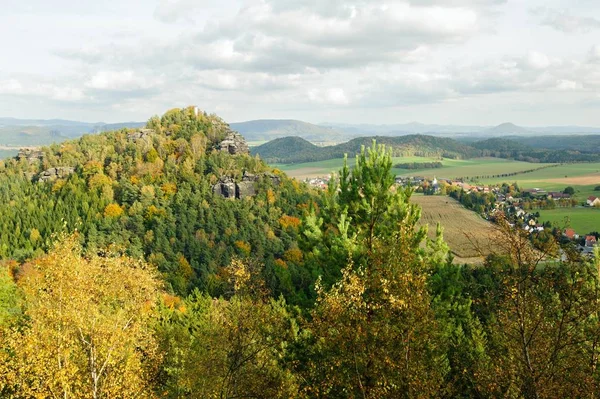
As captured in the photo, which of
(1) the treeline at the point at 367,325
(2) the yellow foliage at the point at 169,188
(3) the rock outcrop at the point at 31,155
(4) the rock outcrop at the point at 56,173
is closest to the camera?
(1) the treeline at the point at 367,325

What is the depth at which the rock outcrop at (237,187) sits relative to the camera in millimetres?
134375

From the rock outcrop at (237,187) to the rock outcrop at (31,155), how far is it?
6450 centimetres

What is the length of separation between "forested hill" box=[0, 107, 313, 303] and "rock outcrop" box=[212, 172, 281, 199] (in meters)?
0.33

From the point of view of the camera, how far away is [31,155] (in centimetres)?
14550

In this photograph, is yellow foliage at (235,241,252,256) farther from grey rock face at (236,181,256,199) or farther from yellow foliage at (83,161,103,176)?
yellow foliage at (83,161,103,176)

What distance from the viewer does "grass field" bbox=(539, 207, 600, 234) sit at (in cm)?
10888

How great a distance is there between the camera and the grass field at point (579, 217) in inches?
4286

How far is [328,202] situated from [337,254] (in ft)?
13.2

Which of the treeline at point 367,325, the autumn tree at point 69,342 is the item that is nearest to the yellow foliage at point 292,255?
the treeline at point 367,325

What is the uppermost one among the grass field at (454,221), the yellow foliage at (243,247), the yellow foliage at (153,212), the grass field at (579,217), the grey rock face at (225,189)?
the grey rock face at (225,189)

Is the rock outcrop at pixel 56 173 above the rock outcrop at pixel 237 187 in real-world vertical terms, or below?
above

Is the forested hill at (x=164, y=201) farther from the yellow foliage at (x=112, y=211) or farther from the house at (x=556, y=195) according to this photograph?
the house at (x=556, y=195)

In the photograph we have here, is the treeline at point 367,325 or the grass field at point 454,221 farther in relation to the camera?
the grass field at point 454,221

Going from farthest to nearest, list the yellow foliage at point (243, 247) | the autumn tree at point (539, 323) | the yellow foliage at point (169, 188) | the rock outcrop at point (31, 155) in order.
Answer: the rock outcrop at point (31, 155), the yellow foliage at point (169, 188), the yellow foliage at point (243, 247), the autumn tree at point (539, 323)
